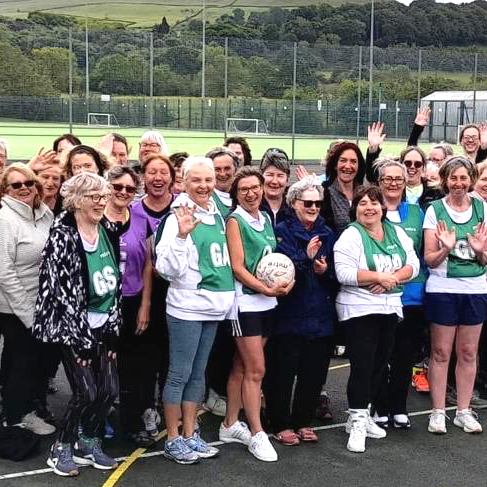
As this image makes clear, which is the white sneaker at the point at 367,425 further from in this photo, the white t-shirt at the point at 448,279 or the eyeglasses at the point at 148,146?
the eyeglasses at the point at 148,146

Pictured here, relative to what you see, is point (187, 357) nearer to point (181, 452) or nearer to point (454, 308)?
point (181, 452)

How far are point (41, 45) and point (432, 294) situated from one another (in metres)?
21.7

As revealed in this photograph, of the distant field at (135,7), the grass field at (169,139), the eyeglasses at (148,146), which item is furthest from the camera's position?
the distant field at (135,7)

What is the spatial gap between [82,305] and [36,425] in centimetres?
150

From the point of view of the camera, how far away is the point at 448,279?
20.1 feet

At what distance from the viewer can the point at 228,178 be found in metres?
6.39

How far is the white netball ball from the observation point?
543 centimetres

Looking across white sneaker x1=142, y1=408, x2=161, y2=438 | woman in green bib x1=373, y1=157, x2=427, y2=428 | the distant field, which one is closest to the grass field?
white sneaker x1=142, y1=408, x2=161, y2=438

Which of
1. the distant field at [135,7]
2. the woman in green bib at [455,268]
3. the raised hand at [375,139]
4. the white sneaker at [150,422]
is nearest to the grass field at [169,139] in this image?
the raised hand at [375,139]

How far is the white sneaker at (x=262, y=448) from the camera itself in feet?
18.5

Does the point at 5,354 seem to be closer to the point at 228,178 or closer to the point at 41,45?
the point at 228,178

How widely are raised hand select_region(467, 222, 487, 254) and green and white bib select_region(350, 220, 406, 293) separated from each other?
60 centimetres

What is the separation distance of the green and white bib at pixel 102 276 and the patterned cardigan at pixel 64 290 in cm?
5

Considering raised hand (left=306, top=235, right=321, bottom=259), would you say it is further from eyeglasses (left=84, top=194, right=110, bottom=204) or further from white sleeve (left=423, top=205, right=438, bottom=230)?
eyeglasses (left=84, top=194, right=110, bottom=204)
